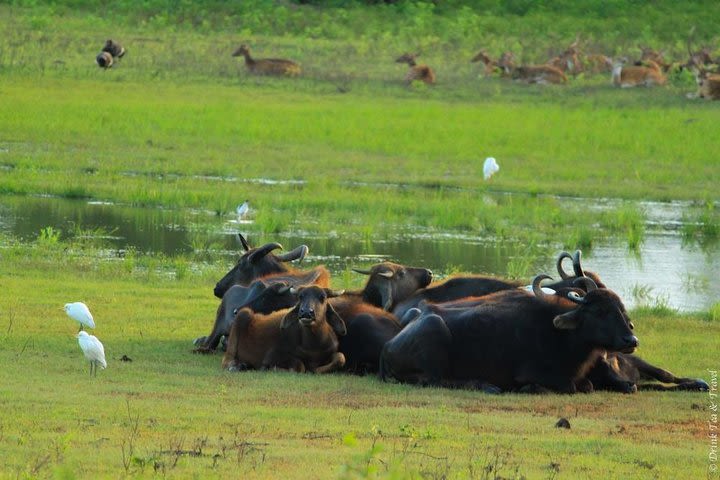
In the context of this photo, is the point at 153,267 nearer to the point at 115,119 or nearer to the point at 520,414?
the point at 520,414

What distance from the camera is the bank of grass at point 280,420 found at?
20.9 feet

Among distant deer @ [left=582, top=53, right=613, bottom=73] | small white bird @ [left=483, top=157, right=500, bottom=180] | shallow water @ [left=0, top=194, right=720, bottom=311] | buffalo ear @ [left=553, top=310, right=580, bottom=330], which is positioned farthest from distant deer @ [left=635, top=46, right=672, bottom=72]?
buffalo ear @ [left=553, top=310, right=580, bottom=330]

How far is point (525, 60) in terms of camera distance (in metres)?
35.8

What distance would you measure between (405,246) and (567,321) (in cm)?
731

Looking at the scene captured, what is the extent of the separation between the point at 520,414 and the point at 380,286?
2.76m

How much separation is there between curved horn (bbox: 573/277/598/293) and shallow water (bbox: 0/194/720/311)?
4.04 m

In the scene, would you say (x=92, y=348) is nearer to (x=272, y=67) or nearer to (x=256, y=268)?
(x=256, y=268)

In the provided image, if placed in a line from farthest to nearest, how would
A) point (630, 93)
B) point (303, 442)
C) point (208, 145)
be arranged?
point (630, 93) < point (208, 145) < point (303, 442)

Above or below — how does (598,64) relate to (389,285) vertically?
above

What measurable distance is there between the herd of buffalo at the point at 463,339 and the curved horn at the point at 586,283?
15 mm

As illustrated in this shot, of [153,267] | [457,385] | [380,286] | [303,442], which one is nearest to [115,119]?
[153,267]

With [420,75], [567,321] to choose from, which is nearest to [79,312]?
[567,321]

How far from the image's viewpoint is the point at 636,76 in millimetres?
31422

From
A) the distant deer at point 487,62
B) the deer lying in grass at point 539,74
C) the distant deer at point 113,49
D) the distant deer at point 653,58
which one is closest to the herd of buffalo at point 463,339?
the distant deer at point 113,49
